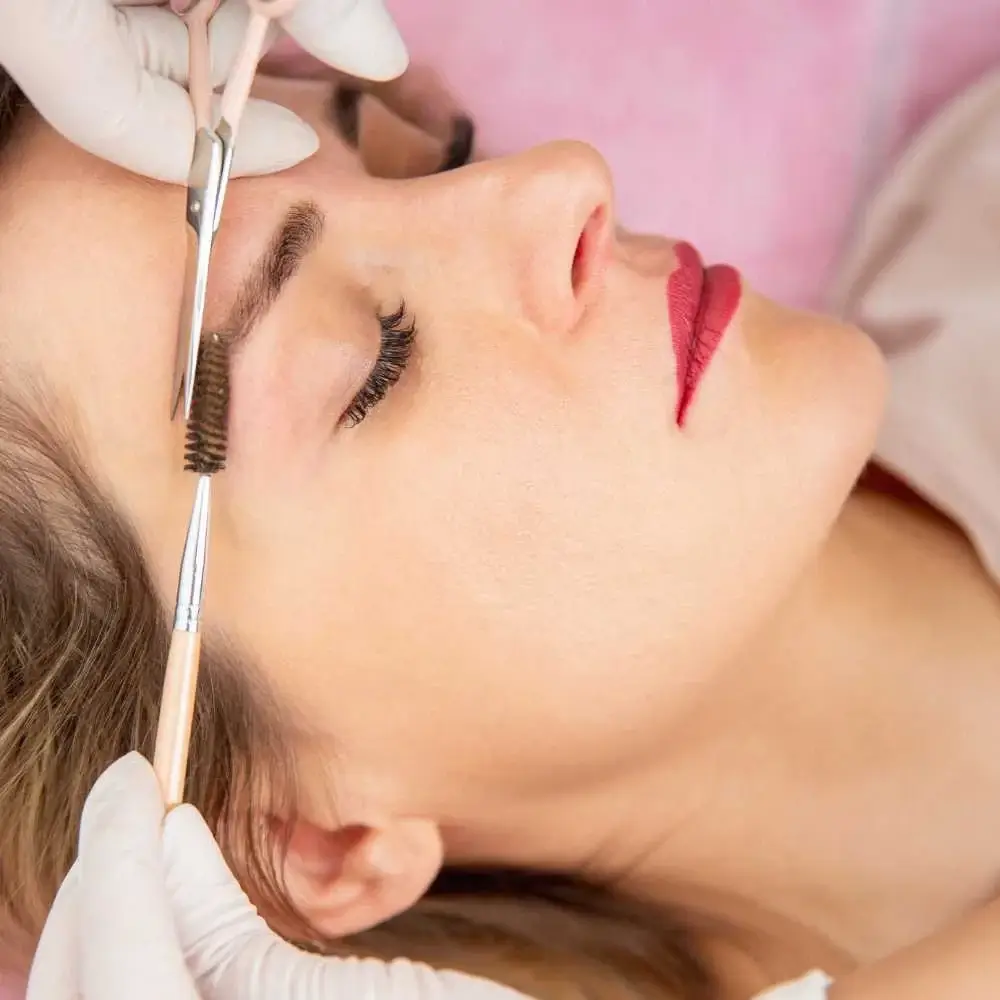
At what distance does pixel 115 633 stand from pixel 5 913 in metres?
0.27

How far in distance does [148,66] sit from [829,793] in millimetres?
710

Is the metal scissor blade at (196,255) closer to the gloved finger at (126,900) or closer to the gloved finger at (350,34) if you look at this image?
the gloved finger at (350,34)

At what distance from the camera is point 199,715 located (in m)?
0.75

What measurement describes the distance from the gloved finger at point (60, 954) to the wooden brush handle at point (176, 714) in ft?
0.24

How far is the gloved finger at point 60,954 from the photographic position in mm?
617

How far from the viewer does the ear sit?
2.58ft

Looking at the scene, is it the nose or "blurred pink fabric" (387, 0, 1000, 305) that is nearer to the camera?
the nose

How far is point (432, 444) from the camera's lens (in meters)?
0.68

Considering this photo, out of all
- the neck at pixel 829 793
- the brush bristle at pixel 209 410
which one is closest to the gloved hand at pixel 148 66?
the brush bristle at pixel 209 410

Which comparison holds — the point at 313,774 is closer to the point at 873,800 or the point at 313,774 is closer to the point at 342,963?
the point at 342,963

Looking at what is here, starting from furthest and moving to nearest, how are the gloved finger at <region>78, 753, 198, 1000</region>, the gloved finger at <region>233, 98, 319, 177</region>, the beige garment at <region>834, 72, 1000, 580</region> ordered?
the beige garment at <region>834, 72, 1000, 580</region> → the gloved finger at <region>233, 98, 319, 177</region> → the gloved finger at <region>78, 753, 198, 1000</region>

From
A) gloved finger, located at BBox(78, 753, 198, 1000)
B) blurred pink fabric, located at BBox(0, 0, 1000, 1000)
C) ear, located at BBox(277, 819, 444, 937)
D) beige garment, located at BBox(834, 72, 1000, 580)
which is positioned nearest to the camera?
gloved finger, located at BBox(78, 753, 198, 1000)

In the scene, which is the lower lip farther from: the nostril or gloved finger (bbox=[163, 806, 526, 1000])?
gloved finger (bbox=[163, 806, 526, 1000])

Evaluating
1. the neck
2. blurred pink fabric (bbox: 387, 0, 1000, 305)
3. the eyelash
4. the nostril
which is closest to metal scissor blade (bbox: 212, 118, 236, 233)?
the eyelash
